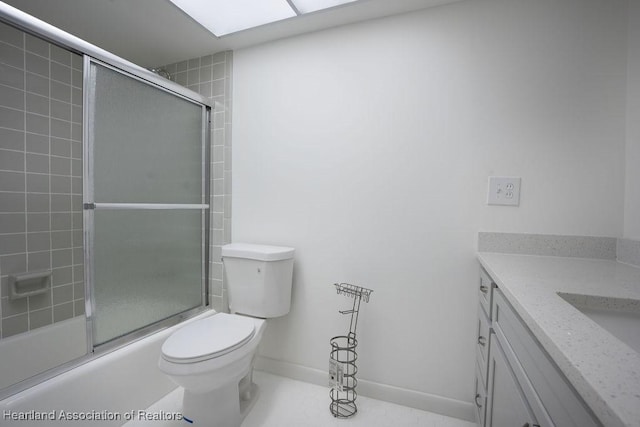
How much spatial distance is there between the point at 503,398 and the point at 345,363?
81 cm

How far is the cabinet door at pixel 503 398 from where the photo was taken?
0.71 m

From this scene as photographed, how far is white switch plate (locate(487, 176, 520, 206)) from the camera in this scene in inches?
53.7

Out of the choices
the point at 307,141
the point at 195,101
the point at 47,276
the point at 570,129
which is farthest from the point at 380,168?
the point at 47,276

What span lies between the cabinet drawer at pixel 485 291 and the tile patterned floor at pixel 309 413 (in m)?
0.68

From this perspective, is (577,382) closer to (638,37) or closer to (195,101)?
(638,37)

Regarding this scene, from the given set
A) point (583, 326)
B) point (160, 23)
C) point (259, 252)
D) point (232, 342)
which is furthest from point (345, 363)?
point (160, 23)

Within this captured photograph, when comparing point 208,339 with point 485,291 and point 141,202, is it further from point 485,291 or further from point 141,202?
point 485,291

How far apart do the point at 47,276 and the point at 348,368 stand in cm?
205

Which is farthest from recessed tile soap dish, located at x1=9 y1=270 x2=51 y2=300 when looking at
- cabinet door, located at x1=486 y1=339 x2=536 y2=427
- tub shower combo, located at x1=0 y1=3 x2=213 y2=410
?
cabinet door, located at x1=486 y1=339 x2=536 y2=427

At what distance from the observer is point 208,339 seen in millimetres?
1280

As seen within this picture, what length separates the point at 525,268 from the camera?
3.55ft

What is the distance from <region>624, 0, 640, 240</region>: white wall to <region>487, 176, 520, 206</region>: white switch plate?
0.41m

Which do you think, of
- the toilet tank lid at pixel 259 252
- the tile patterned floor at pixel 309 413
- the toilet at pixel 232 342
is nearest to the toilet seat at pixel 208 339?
the toilet at pixel 232 342

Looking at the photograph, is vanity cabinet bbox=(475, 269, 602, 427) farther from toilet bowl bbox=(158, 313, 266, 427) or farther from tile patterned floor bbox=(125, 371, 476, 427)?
toilet bowl bbox=(158, 313, 266, 427)
